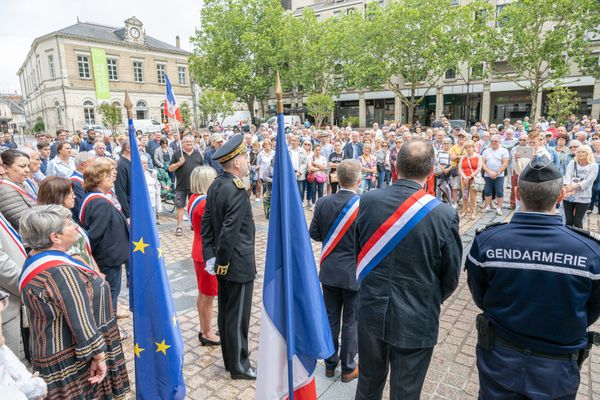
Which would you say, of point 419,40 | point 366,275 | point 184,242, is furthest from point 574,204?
point 419,40

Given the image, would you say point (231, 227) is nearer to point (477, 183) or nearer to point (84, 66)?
point (477, 183)

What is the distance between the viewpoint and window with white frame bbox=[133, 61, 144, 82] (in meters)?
50.0

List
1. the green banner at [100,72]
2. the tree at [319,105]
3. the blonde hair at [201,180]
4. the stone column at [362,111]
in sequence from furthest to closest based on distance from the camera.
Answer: the stone column at [362,111] → the tree at [319,105] → the green banner at [100,72] → the blonde hair at [201,180]

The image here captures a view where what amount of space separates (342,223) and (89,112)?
52.1 meters

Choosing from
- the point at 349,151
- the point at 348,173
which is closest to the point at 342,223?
the point at 348,173

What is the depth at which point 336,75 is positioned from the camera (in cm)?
4259

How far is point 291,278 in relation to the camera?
2.30 metres

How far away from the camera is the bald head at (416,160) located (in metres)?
2.46

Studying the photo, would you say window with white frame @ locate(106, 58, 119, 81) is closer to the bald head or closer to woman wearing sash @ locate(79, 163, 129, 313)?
woman wearing sash @ locate(79, 163, 129, 313)

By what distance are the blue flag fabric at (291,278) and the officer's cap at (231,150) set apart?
1.24 meters

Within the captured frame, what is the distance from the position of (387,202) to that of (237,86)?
38981mm

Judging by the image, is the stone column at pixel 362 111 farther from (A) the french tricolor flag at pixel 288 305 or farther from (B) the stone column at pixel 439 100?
(A) the french tricolor flag at pixel 288 305

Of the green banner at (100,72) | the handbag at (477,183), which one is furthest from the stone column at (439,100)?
the handbag at (477,183)

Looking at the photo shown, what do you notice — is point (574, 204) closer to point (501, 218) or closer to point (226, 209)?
point (501, 218)
